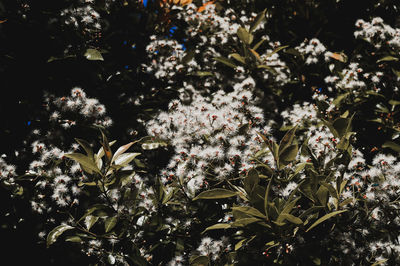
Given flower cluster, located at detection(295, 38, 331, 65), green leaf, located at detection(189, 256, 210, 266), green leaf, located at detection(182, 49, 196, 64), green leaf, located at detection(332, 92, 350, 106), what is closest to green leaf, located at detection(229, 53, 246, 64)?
green leaf, located at detection(182, 49, 196, 64)

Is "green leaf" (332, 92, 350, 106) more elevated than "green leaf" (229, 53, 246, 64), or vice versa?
"green leaf" (229, 53, 246, 64)

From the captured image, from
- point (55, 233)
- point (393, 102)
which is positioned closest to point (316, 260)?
point (55, 233)

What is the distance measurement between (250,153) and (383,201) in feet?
2.34

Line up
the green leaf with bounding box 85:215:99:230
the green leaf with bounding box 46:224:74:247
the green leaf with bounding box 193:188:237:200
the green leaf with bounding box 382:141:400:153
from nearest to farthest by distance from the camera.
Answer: the green leaf with bounding box 193:188:237:200
the green leaf with bounding box 46:224:74:247
the green leaf with bounding box 85:215:99:230
the green leaf with bounding box 382:141:400:153

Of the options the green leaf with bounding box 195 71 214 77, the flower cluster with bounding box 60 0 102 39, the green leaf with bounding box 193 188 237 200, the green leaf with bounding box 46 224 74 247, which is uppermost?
the flower cluster with bounding box 60 0 102 39

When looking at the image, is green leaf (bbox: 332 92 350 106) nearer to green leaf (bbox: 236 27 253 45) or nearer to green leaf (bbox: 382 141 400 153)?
green leaf (bbox: 382 141 400 153)

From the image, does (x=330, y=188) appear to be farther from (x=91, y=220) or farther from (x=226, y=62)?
(x=226, y=62)

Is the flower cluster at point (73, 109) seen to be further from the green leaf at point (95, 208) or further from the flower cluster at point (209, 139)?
the green leaf at point (95, 208)

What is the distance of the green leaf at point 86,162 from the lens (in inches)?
58.4

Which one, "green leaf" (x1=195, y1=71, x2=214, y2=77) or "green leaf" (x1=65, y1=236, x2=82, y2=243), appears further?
"green leaf" (x1=195, y1=71, x2=214, y2=77)

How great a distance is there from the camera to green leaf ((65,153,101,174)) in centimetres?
148

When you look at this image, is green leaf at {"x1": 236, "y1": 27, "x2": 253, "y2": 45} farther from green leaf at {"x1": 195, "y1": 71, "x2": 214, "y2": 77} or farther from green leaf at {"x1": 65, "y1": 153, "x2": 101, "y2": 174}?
green leaf at {"x1": 65, "y1": 153, "x2": 101, "y2": 174}

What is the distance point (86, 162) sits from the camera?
1.51m

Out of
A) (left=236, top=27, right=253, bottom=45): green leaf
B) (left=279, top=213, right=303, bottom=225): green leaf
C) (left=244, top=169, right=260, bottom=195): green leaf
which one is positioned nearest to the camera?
(left=279, top=213, right=303, bottom=225): green leaf
